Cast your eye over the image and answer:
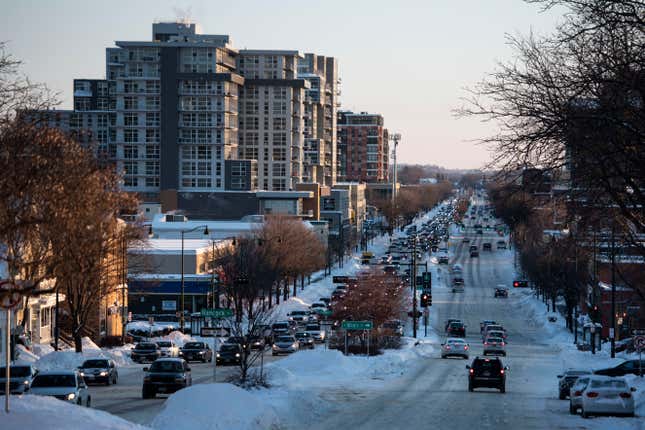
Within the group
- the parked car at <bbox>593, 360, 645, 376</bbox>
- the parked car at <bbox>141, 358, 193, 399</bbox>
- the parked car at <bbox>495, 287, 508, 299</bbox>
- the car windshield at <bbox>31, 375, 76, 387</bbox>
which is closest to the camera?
the car windshield at <bbox>31, 375, 76, 387</bbox>

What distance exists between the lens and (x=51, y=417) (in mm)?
19672

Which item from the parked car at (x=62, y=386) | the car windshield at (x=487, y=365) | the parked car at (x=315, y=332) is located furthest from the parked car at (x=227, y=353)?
the parked car at (x=62, y=386)

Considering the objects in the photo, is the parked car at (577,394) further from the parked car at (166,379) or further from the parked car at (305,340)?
the parked car at (305,340)

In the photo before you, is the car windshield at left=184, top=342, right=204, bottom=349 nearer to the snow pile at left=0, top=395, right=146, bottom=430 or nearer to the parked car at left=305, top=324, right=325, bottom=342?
the parked car at left=305, top=324, right=325, bottom=342

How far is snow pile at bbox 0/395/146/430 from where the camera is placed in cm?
1902

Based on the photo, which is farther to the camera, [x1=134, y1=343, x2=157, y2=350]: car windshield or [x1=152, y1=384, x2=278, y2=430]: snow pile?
[x1=134, y1=343, x2=157, y2=350]: car windshield

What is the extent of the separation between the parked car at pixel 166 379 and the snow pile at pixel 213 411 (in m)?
10.9

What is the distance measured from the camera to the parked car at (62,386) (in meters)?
31.5

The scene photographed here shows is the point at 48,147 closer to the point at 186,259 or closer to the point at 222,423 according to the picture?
the point at 222,423

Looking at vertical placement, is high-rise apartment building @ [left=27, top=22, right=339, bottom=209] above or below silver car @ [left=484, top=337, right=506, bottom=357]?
above

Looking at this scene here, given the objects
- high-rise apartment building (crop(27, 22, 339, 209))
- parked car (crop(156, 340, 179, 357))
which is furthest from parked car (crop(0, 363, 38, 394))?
high-rise apartment building (crop(27, 22, 339, 209))

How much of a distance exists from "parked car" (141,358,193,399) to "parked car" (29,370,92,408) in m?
4.35

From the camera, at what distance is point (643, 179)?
23.5 meters

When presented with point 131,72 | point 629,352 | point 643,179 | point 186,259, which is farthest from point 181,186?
point 643,179
